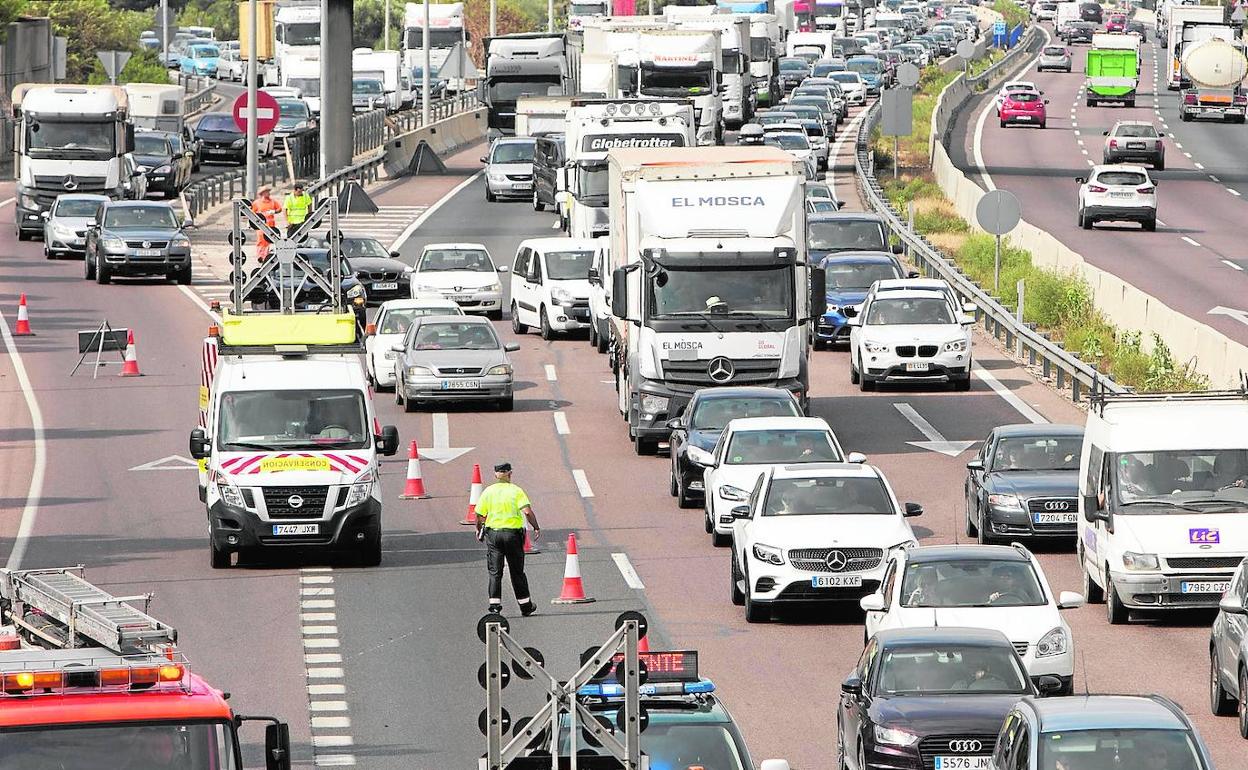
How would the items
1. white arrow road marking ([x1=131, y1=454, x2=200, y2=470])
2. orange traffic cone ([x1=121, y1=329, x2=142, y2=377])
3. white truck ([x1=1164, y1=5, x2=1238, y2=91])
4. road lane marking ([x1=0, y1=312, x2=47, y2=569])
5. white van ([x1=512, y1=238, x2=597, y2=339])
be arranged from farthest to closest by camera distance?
white truck ([x1=1164, y1=5, x2=1238, y2=91]), white van ([x1=512, y1=238, x2=597, y2=339]), orange traffic cone ([x1=121, y1=329, x2=142, y2=377]), white arrow road marking ([x1=131, y1=454, x2=200, y2=470]), road lane marking ([x1=0, y1=312, x2=47, y2=569])

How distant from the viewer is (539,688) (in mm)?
20609

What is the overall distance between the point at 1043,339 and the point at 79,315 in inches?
732

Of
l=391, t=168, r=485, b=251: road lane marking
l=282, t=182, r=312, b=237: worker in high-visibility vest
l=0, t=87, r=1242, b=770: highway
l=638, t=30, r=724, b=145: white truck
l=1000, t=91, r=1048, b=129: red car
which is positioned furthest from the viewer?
l=1000, t=91, r=1048, b=129: red car

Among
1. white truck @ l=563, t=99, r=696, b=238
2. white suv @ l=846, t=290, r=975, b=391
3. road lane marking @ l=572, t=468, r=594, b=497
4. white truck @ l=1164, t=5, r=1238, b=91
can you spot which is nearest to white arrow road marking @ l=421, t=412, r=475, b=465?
road lane marking @ l=572, t=468, r=594, b=497

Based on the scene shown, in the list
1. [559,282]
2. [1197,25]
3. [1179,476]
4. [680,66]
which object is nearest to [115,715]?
[1179,476]

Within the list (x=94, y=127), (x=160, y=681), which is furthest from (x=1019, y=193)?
(x=160, y=681)

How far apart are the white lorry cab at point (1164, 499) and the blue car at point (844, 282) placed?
804 inches

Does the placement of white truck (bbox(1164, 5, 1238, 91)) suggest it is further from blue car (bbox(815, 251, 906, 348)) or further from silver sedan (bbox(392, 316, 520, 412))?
silver sedan (bbox(392, 316, 520, 412))

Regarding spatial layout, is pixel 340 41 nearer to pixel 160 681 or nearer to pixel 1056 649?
pixel 1056 649

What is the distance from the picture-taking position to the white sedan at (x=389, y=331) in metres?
40.8

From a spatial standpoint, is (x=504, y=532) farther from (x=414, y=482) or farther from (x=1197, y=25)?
(x=1197, y=25)

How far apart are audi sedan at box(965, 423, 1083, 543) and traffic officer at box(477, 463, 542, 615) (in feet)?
18.9

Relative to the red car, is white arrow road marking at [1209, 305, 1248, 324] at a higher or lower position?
lower

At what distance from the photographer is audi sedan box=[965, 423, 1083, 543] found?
88.8 feet
